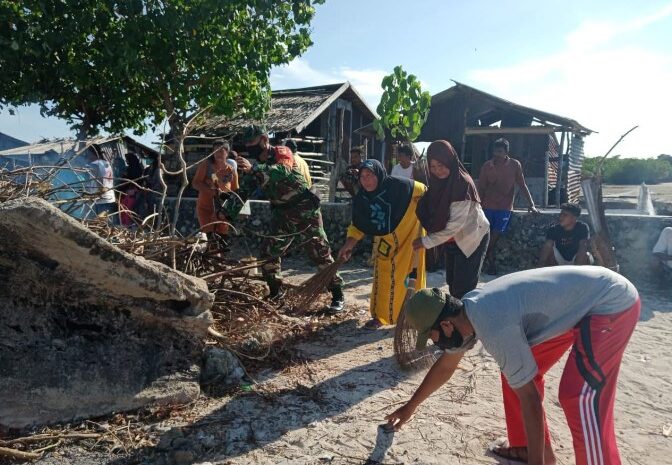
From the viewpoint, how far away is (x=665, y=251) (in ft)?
21.2

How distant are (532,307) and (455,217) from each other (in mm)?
1819

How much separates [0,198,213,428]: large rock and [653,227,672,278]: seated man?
602 cm

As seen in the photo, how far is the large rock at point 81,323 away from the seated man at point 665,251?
6016 mm

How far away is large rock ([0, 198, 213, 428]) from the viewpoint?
2582 millimetres

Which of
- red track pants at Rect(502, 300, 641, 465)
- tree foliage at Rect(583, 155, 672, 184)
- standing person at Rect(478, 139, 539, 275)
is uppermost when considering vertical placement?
tree foliage at Rect(583, 155, 672, 184)

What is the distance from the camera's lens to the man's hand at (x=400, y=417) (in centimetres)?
261

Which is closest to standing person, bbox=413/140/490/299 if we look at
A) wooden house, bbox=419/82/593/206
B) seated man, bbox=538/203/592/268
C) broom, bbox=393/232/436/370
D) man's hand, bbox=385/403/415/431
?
broom, bbox=393/232/436/370

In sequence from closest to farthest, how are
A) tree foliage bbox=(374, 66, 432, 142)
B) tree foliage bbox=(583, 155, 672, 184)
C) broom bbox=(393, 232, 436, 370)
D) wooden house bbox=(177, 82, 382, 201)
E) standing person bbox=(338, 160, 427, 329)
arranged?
broom bbox=(393, 232, 436, 370)
standing person bbox=(338, 160, 427, 329)
tree foliage bbox=(374, 66, 432, 142)
wooden house bbox=(177, 82, 382, 201)
tree foliage bbox=(583, 155, 672, 184)

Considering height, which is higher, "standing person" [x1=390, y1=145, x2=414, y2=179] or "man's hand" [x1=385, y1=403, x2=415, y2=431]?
"standing person" [x1=390, y1=145, x2=414, y2=179]

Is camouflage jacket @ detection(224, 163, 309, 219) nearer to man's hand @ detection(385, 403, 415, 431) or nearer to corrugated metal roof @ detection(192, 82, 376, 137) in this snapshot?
man's hand @ detection(385, 403, 415, 431)

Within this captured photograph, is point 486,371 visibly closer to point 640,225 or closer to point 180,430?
point 180,430

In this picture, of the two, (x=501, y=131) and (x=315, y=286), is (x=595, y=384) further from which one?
(x=501, y=131)

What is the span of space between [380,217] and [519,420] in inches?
85.5

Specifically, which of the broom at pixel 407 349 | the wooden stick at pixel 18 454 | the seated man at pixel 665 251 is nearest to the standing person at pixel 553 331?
the broom at pixel 407 349
